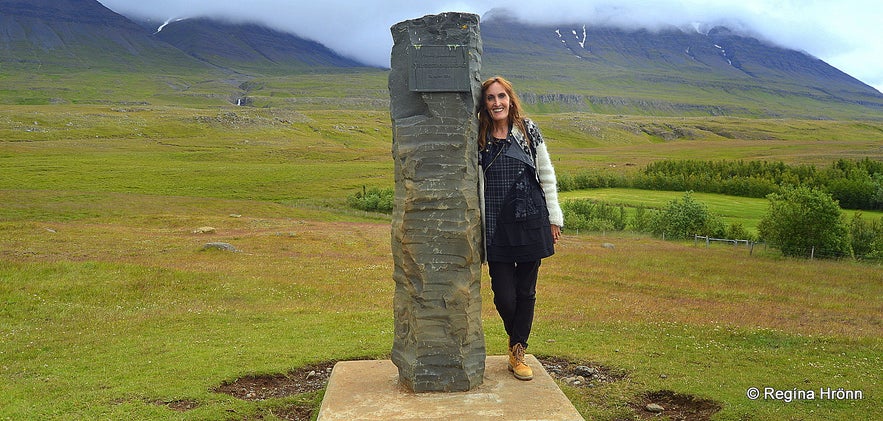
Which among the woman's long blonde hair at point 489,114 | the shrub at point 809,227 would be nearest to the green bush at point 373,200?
the shrub at point 809,227

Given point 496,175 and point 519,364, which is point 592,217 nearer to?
point 519,364

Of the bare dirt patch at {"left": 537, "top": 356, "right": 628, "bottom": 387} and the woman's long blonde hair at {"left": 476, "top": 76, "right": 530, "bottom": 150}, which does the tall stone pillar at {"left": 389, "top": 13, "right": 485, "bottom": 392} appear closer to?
the woman's long blonde hair at {"left": 476, "top": 76, "right": 530, "bottom": 150}

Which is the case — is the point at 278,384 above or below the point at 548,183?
below

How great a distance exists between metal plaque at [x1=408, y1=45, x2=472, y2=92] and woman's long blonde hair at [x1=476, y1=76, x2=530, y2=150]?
0.39 m

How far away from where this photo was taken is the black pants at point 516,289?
9.79 m

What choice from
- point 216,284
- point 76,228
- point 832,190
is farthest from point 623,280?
point 832,190

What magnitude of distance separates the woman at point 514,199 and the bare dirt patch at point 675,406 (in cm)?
274

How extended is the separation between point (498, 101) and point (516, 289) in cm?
286

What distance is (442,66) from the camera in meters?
9.88

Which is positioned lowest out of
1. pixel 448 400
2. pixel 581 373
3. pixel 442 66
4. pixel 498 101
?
pixel 581 373

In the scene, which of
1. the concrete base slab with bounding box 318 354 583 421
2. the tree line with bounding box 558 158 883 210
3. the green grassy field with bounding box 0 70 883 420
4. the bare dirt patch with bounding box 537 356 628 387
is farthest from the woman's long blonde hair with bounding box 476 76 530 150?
the tree line with bounding box 558 158 883 210

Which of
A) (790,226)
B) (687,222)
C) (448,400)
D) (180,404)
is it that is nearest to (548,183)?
(448,400)

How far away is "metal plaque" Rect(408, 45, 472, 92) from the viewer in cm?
985

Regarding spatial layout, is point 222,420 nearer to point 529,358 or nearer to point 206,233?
point 529,358
